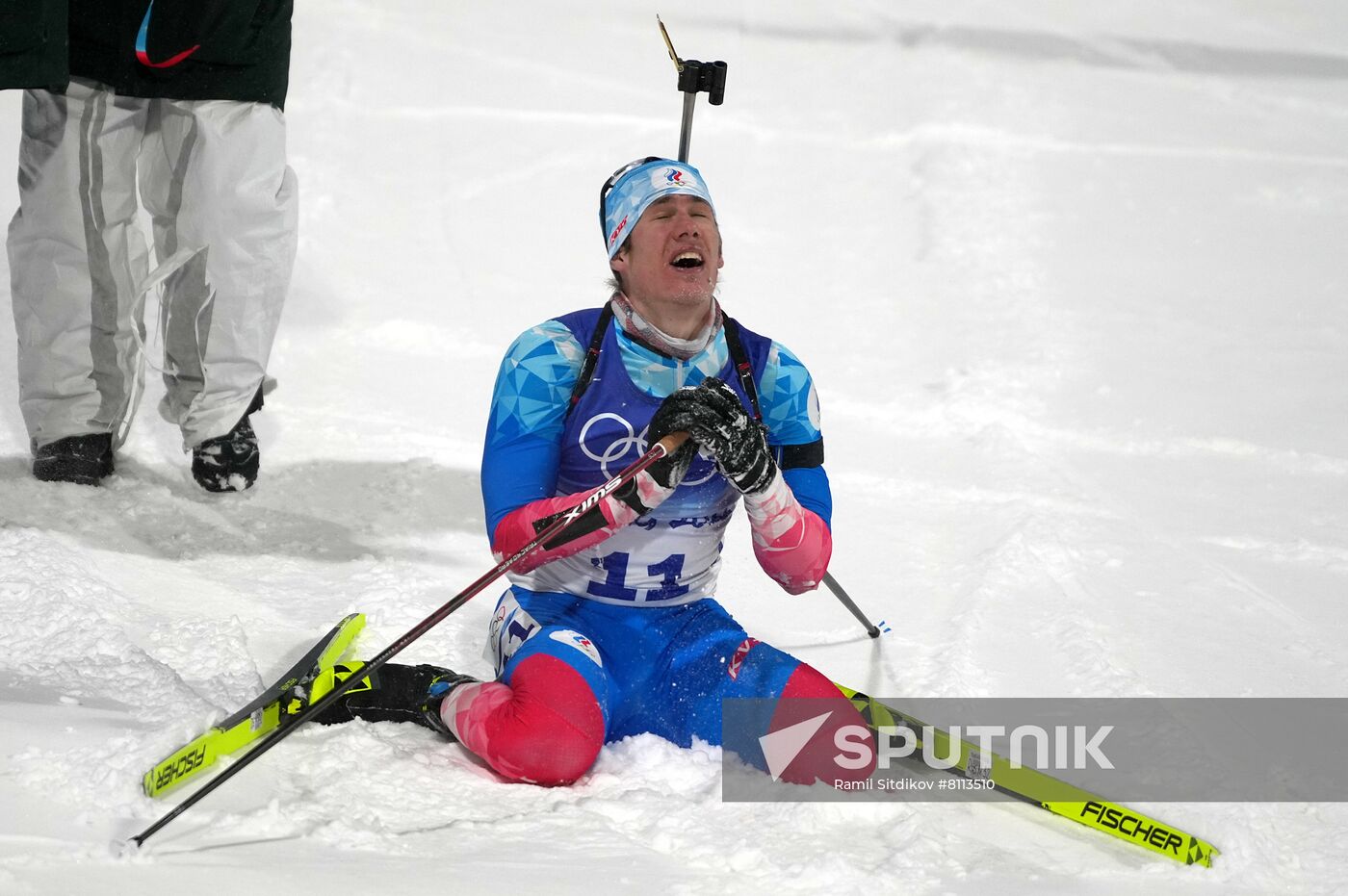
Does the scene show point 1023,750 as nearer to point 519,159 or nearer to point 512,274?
point 512,274

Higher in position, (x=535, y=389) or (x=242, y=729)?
(x=535, y=389)

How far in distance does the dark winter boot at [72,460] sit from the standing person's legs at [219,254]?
0.80 ft

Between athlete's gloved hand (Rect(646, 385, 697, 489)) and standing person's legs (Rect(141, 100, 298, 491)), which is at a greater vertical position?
standing person's legs (Rect(141, 100, 298, 491))

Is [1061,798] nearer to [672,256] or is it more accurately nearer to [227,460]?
[672,256]

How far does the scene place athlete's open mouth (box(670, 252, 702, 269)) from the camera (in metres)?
2.79

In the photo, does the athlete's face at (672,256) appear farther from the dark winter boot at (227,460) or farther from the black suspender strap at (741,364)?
the dark winter boot at (227,460)

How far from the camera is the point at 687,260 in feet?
9.27

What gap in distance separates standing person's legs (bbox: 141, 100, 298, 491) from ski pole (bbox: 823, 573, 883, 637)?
1812mm

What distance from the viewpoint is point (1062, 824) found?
2650 mm

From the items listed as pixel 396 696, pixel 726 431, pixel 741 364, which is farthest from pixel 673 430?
pixel 396 696

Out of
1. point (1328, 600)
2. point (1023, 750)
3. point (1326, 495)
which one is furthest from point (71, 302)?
point (1326, 495)

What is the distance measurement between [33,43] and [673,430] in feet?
6.43

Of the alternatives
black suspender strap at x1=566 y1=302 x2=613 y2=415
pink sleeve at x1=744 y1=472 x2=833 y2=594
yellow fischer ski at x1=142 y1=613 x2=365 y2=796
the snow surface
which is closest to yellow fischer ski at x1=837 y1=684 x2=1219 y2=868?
the snow surface

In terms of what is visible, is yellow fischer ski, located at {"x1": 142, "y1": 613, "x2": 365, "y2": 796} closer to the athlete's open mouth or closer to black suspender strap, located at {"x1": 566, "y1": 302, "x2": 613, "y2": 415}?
black suspender strap, located at {"x1": 566, "y1": 302, "x2": 613, "y2": 415}
